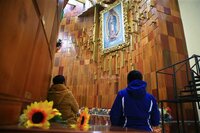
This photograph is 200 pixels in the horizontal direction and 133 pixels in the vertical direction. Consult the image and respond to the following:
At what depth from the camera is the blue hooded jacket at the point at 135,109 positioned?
5.29 feet

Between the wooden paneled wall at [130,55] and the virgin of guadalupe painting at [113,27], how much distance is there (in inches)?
12.3

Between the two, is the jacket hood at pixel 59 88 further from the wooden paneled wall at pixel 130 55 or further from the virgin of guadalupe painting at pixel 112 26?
the virgin of guadalupe painting at pixel 112 26

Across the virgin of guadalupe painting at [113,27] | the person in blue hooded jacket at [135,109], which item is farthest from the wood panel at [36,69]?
the virgin of guadalupe painting at [113,27]

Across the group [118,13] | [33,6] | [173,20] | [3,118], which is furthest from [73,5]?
[3,118]

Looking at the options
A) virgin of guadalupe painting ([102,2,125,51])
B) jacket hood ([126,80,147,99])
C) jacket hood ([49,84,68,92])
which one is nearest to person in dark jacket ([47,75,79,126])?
jacket hood ([49,84,68,92])

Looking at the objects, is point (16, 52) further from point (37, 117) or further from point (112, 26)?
point (112, 26)

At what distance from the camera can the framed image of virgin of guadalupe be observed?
5.70 metres

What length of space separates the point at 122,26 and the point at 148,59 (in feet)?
5.58

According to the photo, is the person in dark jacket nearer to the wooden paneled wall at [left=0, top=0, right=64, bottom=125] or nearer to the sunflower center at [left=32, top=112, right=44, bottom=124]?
the wooden paneled wall at [left=0, top=0, right=64, bottom=125]

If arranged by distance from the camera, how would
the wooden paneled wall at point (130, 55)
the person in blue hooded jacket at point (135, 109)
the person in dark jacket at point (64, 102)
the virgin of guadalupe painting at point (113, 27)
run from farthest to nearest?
the virgin of guadalupe painting at point (113, 27) < the wooden paneled wall at point (130, 55) < the person in dark jacket at point (64, 102) < the person in blue hooded jacket at point (135, 109)

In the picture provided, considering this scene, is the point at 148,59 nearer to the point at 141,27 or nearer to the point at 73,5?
the point at 141,27

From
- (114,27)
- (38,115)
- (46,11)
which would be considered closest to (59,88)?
(46,11)

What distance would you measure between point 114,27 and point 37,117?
545 centimetres

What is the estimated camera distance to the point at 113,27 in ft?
20.2
